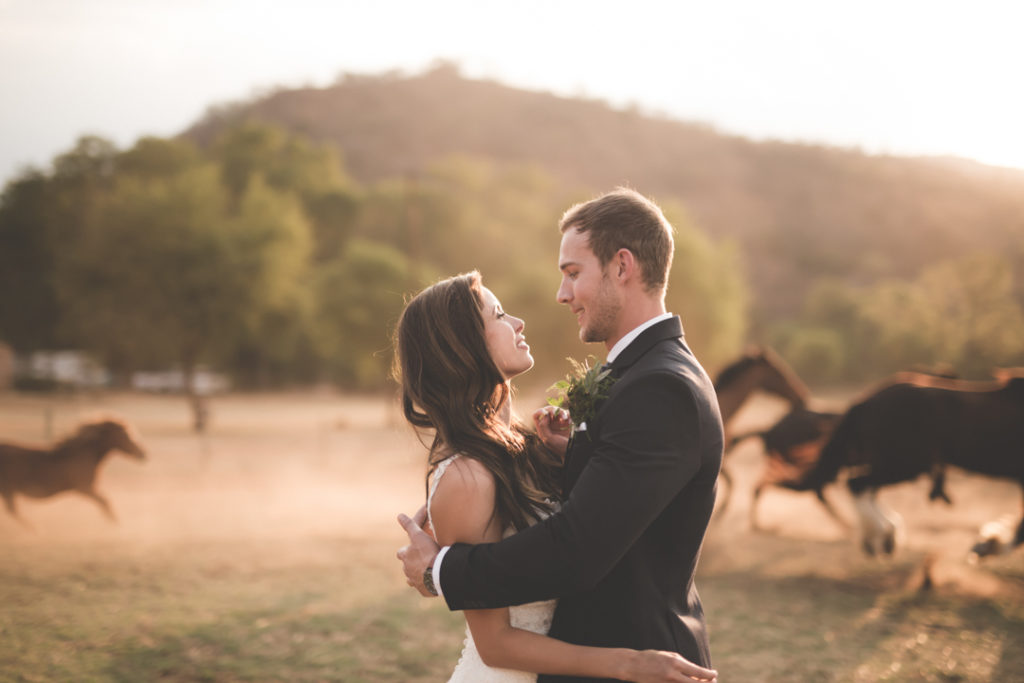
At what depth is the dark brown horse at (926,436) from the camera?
7.79m

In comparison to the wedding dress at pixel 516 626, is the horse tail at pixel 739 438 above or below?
below

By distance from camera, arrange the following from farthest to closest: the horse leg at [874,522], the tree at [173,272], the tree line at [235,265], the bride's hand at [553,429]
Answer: the tree line at [235,265], the tree at [173,272], the horse leg at [874,522], the bride's hand at [553,429]

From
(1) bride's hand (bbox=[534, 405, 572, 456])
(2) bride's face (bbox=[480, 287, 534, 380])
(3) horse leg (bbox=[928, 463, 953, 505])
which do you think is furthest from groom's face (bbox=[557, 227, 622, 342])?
(3) horse leg (bbox=[928, 463, 953, 505])

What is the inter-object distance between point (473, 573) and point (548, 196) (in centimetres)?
5224

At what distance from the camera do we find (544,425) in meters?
2.64

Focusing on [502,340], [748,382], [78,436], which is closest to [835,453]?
[748,382]

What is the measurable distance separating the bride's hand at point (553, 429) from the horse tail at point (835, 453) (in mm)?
7084

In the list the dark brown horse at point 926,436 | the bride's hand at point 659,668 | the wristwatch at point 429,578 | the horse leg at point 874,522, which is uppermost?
the wristwatch at point 429,578

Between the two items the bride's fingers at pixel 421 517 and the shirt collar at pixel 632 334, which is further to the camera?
the bride's fingers at pixel 421 517

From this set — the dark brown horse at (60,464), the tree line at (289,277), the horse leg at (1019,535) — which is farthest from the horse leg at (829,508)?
the dark brown horse at (60,464)

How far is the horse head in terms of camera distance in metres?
9.71

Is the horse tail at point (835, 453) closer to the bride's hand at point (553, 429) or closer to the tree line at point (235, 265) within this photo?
the tree line at point (235, 265)

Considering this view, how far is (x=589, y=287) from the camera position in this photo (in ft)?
7.04

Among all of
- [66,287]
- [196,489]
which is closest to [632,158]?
[66,287]
